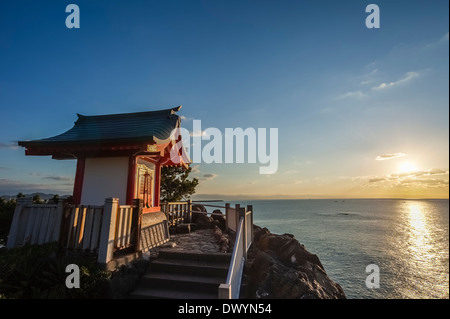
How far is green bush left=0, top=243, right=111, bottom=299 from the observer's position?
189 inches

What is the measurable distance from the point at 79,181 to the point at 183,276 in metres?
5.62

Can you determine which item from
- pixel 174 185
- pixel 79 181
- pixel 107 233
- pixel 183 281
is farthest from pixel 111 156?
pixel 174 185

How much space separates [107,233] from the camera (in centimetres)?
582

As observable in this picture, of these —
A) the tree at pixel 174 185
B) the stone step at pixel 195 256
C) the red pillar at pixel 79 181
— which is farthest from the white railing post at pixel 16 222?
the tree at pixel 174 185

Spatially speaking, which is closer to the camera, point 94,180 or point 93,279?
point 93,279

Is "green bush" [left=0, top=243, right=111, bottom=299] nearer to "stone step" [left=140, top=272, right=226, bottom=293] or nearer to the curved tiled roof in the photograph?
"stone step" [left=140, top=272, right=226, bottom=293]

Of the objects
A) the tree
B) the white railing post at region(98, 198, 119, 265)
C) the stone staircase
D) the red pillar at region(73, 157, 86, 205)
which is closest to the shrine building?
the red pillar at region(73, 157, 86, 205)

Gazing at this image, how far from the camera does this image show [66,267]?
17.5 ft

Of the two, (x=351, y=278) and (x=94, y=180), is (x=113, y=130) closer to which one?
(x=94, y=180)

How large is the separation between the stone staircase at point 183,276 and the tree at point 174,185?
501 inches

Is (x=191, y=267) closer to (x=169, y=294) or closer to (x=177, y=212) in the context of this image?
(x=169, y=294)
